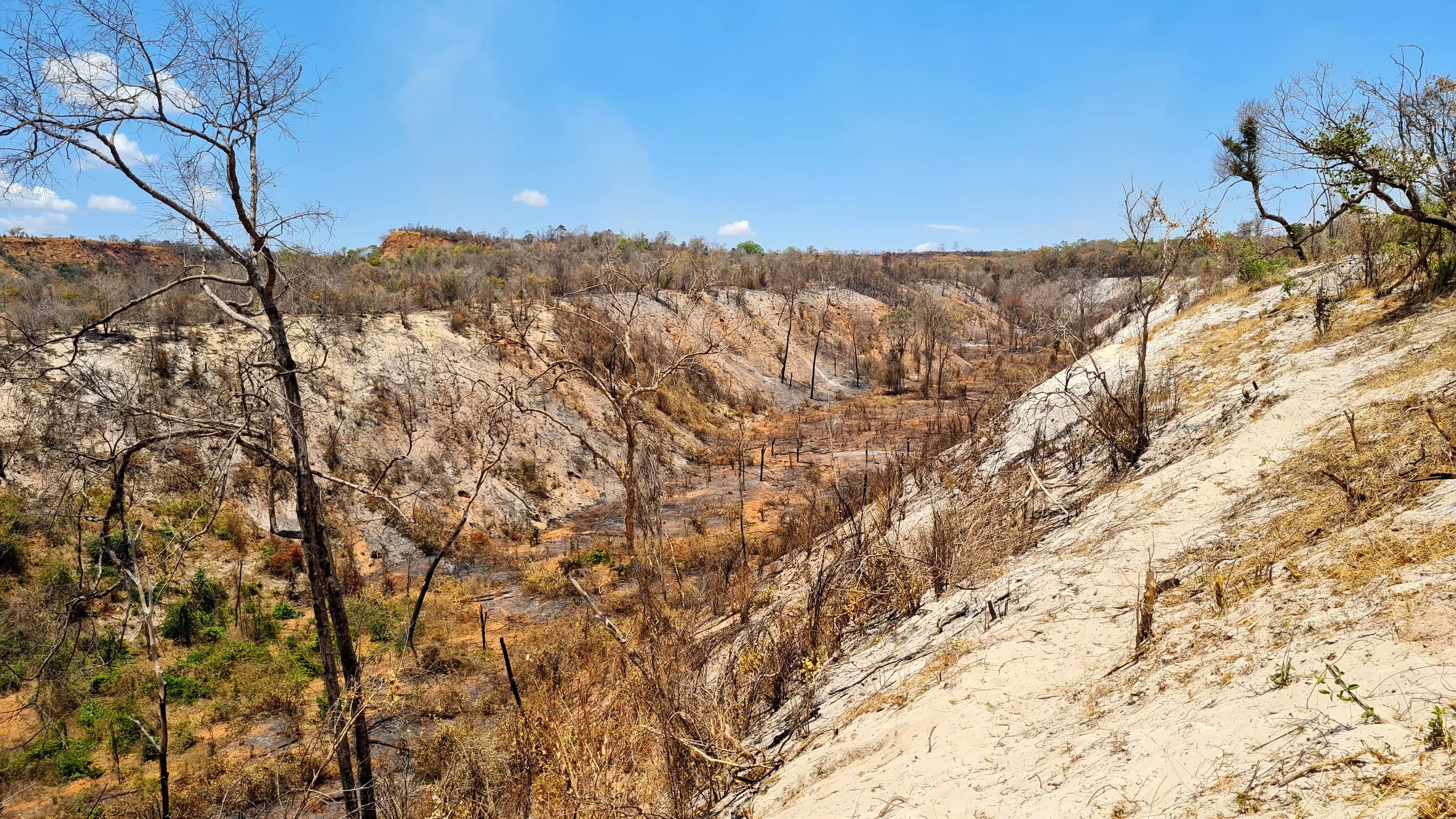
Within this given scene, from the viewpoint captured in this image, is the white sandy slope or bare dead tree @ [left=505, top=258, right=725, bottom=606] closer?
the white sandy slope

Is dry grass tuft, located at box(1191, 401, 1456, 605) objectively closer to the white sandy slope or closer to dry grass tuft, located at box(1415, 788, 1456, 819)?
the white sandy slope

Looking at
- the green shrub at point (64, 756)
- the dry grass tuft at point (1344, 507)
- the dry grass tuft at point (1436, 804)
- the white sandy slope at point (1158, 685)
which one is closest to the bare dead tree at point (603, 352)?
the green shrub at point (64, 756)

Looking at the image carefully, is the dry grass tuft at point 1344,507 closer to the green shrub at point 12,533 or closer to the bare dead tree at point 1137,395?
the bare dead tree at point 1137,395

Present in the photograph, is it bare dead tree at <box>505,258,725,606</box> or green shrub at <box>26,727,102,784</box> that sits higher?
bare dead tree at <box>505,258,725,606</box>

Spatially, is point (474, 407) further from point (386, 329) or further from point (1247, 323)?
point (1247, 323)

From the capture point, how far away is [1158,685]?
12.9 ft

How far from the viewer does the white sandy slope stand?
2.91m

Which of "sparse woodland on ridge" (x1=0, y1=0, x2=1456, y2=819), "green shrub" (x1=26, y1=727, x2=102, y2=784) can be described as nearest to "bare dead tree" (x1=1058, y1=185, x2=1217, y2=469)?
"sparse woodland on ridge" (x1=0, y1=0, x2=1456, y2=819)

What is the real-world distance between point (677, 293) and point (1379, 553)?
3400 centimetres

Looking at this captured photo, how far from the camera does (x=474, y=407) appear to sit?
20.9 metres

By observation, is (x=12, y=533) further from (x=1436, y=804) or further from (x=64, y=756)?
(x=1436, y=804)

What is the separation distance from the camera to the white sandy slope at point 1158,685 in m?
2.91

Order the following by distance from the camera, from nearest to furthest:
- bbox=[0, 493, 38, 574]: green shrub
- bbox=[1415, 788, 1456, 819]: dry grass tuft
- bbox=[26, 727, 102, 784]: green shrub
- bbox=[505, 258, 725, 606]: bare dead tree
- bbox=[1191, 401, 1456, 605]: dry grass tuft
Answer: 1. bbox=[1415, 788, 1456, 819]: dry grass tuft
2. bbox=[1191, 401, 1456, 605]: dry grass tuft
3. bbox=[26, 727, 102, 784]: green shrub
4. bbox=[0, 493, 38, 574]: green shrub
5. bbox=[505, 258, 725, 606]: bare dead tree

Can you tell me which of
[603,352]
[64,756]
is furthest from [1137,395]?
[603,352]
